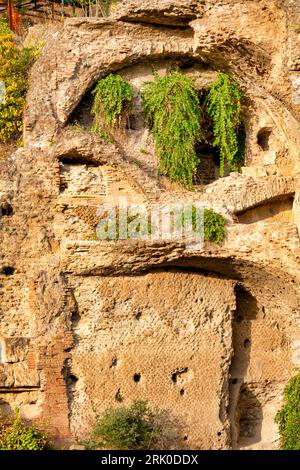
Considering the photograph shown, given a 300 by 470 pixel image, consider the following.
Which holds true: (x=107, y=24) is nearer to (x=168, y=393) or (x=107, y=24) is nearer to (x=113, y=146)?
(x=113, y=146)

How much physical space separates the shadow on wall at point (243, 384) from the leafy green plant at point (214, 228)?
1762 mm

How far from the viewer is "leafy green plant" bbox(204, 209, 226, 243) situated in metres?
20.2

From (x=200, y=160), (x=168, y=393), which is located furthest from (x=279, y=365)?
(x=200, y=160)

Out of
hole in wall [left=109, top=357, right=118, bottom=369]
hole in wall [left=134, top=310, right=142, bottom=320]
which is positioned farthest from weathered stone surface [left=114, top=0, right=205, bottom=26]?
hole in wall [left=109, top=357, right=118, bottom=369]

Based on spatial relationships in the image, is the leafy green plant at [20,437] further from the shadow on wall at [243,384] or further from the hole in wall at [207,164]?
the hole in wall at [207,164]

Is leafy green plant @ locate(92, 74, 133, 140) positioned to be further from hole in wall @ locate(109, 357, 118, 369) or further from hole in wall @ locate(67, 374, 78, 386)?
hole in wall @ locate(67, 374, 78, 386)

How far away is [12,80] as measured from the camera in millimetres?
21922

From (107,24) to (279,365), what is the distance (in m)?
6.91

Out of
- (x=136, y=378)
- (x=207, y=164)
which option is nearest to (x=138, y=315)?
(x=136, y=378)

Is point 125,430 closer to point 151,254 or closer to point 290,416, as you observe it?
point 151,254

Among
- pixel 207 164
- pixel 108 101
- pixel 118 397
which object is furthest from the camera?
pixel 207 164

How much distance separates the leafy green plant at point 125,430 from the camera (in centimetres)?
1862

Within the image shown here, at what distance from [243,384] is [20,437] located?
487 cm

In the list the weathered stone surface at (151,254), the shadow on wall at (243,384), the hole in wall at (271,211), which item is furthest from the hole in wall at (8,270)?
the shadow on wall at (243,384)
